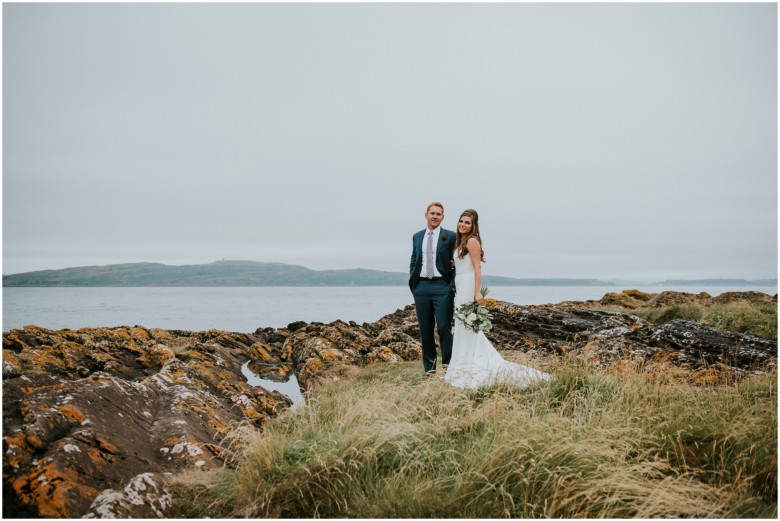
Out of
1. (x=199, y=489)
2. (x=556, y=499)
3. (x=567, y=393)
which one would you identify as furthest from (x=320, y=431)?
(x=567, y=393)

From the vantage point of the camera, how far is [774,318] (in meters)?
11.8

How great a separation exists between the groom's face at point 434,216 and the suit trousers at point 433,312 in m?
0.93

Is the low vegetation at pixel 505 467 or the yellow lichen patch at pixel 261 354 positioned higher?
the low vegetation at pixel 505 467

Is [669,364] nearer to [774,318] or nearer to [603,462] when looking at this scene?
[603,462]

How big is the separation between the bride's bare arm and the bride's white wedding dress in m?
0.10

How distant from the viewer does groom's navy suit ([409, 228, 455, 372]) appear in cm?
775

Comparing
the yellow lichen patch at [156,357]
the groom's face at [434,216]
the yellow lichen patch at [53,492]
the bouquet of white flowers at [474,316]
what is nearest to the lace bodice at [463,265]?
the bouquet of white flowers at [474,316]

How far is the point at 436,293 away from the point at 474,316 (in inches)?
31.5

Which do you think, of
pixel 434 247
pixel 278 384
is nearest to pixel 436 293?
pixel 434 247

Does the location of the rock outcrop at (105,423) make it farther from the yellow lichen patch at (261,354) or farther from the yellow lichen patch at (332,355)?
the yellow lichen patch at (261,354)

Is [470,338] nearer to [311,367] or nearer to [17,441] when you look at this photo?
[311,367]

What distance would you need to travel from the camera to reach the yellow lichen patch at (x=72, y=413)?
4596mm

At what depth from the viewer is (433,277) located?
7.80 meters

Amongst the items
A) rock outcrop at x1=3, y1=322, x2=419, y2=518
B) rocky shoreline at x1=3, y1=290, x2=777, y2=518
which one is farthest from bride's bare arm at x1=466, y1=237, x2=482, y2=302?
rock outcrop at x1=3, y1=322, x2=419, y2=518
